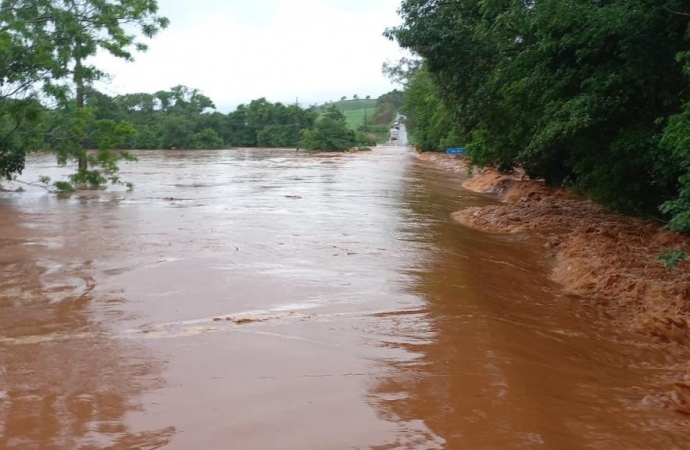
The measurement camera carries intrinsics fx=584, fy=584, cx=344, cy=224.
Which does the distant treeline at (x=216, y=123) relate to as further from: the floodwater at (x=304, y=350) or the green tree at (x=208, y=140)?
the floodwater at (x=304, y=350)

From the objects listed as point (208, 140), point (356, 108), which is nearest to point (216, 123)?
point (208, 140)

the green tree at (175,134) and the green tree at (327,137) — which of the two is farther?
the green tree at (175,134)

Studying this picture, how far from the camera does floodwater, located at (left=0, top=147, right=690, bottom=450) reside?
4.40 m

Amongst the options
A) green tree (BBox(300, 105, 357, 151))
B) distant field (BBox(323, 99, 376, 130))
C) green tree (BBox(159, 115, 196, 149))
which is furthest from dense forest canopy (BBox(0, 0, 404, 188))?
distant field (BBox(323, 99, 376, 130))

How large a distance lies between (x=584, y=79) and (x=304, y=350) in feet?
29.3

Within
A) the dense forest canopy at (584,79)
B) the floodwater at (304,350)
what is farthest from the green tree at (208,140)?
the floodwater at (304,350)

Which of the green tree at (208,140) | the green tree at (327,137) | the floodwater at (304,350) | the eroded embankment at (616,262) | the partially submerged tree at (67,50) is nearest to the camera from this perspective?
the floodwater at (304,350)

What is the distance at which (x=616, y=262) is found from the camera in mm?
9867

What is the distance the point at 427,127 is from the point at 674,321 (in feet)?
138

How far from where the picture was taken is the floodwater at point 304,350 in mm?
4398

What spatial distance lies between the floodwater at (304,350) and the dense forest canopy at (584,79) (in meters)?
2.70

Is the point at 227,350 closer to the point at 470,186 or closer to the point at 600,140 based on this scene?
the point at 600,140

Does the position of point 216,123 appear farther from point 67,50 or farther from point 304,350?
point 304,350

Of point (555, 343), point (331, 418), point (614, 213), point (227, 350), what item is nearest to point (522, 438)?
point (331, 418)
